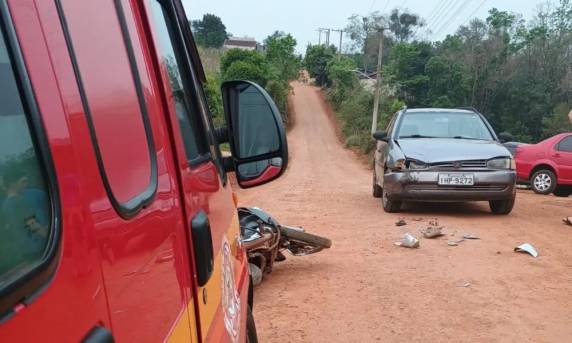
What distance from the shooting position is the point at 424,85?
4522cm

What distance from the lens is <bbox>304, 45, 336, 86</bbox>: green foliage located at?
5725cm

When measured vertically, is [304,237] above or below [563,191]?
above

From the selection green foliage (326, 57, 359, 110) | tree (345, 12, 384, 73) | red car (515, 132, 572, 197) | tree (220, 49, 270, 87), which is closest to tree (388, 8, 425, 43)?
A: tree (345, 12, 384, 73)

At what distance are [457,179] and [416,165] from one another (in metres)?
0.55

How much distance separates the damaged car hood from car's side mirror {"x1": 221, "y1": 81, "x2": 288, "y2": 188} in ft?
18.1

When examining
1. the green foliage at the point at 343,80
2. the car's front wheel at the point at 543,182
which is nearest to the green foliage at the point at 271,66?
the green foliage at the point at 343,80

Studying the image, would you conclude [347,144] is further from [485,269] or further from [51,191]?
[51,191]

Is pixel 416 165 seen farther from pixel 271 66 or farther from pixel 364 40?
pixel 364 40

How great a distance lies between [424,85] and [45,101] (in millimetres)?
46279

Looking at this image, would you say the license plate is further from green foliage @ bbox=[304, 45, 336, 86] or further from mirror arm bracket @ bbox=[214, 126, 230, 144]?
green foliage @ bbox=[304, 45, 336, 86]

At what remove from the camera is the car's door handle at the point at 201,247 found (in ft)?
5.04

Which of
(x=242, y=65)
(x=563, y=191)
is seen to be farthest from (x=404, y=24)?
(x=563, y=191)

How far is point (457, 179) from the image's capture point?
737cm

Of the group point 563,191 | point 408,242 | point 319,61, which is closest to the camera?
point 408,242
